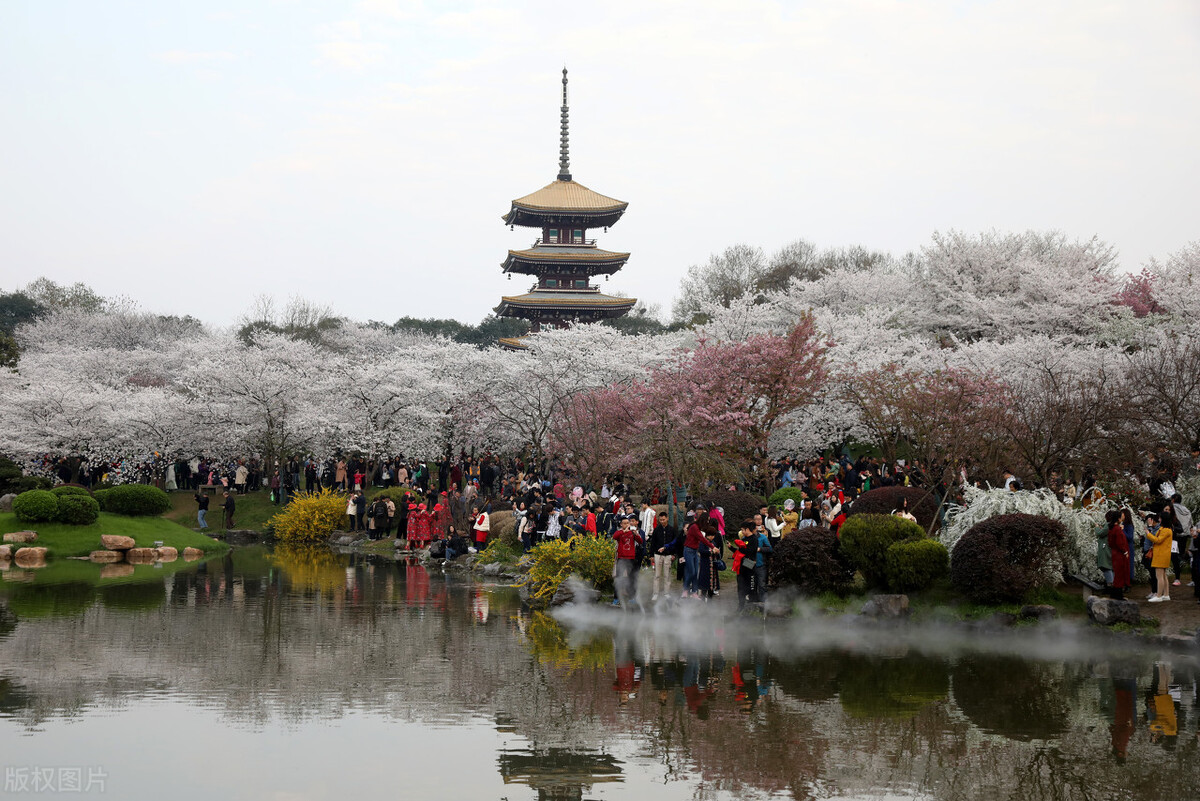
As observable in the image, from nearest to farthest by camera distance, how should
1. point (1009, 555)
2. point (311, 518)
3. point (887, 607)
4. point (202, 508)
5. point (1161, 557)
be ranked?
point (1161, 557) < point (1009, 555) < point (887, 607) < point (311, 518) < point (202, 508)

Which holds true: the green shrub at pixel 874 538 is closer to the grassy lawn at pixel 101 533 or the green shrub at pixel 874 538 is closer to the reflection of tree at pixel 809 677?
the reflection of tree at pixel 809 677

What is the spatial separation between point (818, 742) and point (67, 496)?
94.5 feet

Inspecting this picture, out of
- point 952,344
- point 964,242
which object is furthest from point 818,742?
point 964,242

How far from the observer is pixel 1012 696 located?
1303 centimetres

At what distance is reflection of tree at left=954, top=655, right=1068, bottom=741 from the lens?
11570mm

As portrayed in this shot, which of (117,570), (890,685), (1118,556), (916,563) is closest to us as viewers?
(890,685)

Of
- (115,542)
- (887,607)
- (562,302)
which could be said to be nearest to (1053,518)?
(887,607)

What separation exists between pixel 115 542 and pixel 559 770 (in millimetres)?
26096

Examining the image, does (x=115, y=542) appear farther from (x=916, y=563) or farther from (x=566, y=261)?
(x=566, y=261)

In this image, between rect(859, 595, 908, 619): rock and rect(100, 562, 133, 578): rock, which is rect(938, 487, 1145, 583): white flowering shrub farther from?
rect(100, 562, 133, 578): rock

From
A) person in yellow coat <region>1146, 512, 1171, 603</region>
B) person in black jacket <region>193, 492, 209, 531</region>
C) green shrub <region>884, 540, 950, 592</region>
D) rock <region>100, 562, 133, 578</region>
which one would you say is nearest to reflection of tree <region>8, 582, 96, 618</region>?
rock <region>100, 562, 133, 578</region>

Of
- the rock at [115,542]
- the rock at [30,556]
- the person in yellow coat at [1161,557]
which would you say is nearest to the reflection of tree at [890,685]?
the person in yellow coat at [1161,557]

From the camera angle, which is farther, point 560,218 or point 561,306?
point 560,218

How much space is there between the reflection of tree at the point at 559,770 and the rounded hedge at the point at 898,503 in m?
12.1
